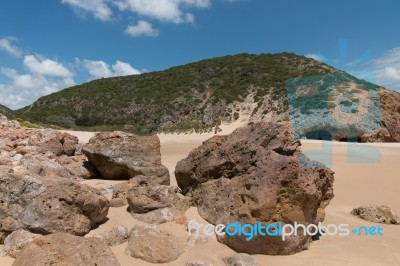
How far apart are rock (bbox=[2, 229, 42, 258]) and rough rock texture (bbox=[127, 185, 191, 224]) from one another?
68.7 inches

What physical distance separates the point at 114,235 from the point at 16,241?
1.19 meters

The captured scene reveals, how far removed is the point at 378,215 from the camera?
22.4ft

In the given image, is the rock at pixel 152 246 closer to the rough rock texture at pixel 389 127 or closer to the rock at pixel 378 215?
the rock at pixel 378 215

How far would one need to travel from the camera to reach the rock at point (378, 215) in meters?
6.69

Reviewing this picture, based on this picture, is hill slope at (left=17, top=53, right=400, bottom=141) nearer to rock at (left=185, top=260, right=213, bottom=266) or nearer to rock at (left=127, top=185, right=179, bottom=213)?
rock at (left=127, top=185, right=179, bottom=213)

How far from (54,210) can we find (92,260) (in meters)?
1.29

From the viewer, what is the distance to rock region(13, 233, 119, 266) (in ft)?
12.1

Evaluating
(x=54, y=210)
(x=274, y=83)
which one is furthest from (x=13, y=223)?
(x=274, y=83)

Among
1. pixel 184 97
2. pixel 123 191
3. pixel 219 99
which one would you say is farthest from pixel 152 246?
pixel 184 97

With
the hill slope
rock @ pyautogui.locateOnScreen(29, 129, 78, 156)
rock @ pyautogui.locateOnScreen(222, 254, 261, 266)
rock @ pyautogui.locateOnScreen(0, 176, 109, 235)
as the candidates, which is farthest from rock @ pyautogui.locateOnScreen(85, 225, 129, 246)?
the hill slope

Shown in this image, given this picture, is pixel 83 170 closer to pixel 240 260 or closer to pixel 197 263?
pixel 197 263

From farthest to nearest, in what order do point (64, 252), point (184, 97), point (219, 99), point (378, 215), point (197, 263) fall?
point (184, 97) < point (219, 99) < point (378, 215) < point (197, 263) < point (64, 252)

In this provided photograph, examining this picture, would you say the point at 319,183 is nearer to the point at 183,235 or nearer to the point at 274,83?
the point at 183,235

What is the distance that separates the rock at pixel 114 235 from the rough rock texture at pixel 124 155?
11.2ft
